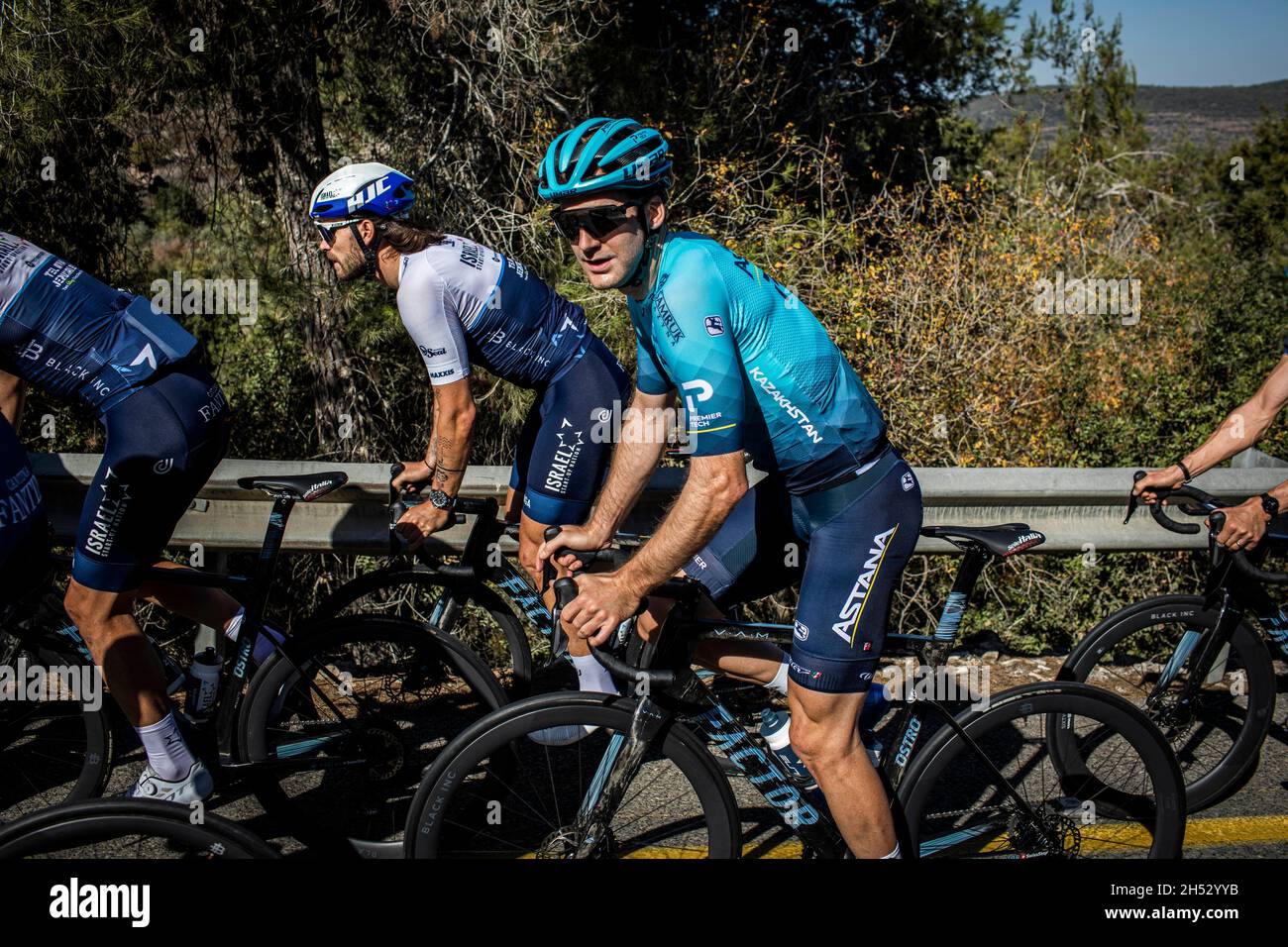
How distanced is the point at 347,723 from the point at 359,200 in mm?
1821

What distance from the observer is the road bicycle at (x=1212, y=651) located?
3.80 meters

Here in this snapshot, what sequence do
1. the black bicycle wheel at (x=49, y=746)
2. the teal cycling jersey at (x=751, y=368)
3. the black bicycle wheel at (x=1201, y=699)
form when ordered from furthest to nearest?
1. the black bicycle wheel at (x=1201, y=699)
2. the black bicycle wheel at (x=49, y=746)
3. the teal cycling jersey at (x=751, y=368)

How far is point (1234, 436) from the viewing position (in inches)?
152

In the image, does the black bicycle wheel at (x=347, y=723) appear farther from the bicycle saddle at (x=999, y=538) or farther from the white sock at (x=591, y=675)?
the bicycle saddle at (x=999, y=538)

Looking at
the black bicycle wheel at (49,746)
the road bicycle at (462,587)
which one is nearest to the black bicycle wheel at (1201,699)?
the road bicycle at (462,587)

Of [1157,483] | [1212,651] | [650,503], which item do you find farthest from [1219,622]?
[650,503]

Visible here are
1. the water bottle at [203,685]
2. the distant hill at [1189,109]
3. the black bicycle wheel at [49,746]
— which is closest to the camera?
the black bicycle wheel at [49,746]

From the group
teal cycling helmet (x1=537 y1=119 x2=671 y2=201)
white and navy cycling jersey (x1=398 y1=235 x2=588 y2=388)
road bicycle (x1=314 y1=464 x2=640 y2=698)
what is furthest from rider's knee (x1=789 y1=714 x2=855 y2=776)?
white and navy cycling jersey (x1=398 y1=235 x2=588 y2=388)

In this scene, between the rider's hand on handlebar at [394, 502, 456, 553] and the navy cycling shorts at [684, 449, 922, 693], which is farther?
the rider's hand on handlebar at [394, 502, 456, 553]

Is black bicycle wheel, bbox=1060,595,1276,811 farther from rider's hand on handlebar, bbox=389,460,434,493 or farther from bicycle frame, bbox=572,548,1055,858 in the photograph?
rider's hand on handlebar, bbox=389,460,434,493

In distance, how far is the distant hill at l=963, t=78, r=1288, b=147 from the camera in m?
16.7

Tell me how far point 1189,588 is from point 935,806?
3.30 metres

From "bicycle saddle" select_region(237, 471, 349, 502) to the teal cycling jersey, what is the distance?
126cm
